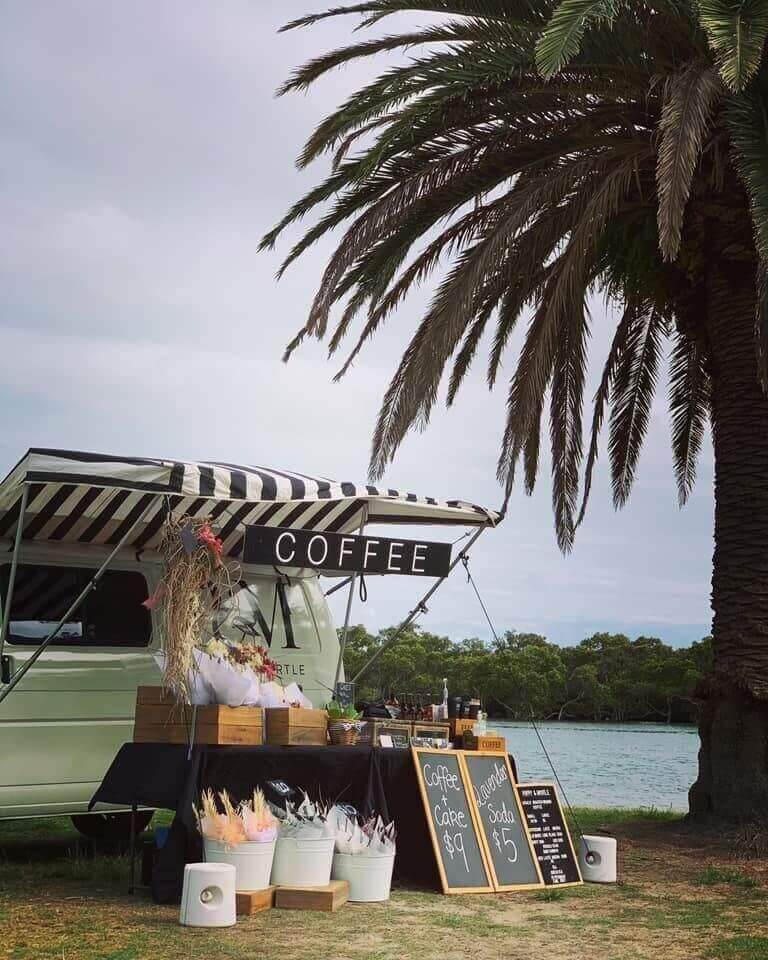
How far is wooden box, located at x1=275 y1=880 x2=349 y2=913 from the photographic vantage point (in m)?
6.39

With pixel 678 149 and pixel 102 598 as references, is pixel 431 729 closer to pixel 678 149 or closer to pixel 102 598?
Result: pixel 102 598

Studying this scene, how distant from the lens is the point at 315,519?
31.5 feet

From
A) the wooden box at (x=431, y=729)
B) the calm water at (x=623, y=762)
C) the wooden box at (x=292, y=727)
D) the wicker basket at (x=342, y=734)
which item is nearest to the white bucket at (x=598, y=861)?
the wooden box at (x=431, y=729)

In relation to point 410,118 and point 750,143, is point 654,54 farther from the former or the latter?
point 410,118

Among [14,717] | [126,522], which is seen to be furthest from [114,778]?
[126,522]

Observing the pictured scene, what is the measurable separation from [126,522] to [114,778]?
7.51 ft

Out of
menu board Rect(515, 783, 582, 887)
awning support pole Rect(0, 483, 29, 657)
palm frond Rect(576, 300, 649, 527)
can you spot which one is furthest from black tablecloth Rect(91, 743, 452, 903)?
palm frond Rect(576, 300, 649, 527)

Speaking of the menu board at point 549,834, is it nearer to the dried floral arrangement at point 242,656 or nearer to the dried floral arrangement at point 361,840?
the dried floral arrangement at point 361,840

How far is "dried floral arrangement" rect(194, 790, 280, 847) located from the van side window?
78.1 inches

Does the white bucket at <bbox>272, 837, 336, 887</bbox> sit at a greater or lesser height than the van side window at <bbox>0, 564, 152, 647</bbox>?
lesser

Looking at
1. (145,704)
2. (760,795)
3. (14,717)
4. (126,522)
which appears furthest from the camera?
(760,795)

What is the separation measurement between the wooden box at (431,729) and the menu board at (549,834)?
603 millimetres

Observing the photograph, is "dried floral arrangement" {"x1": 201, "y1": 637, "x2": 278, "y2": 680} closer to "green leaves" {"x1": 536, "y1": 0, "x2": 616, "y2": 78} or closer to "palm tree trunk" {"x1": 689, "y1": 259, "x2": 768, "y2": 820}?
"green leaves" {"x1": 536, "y1": 0, "x2": 616, "y2": 78}

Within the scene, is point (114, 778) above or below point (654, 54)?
below
